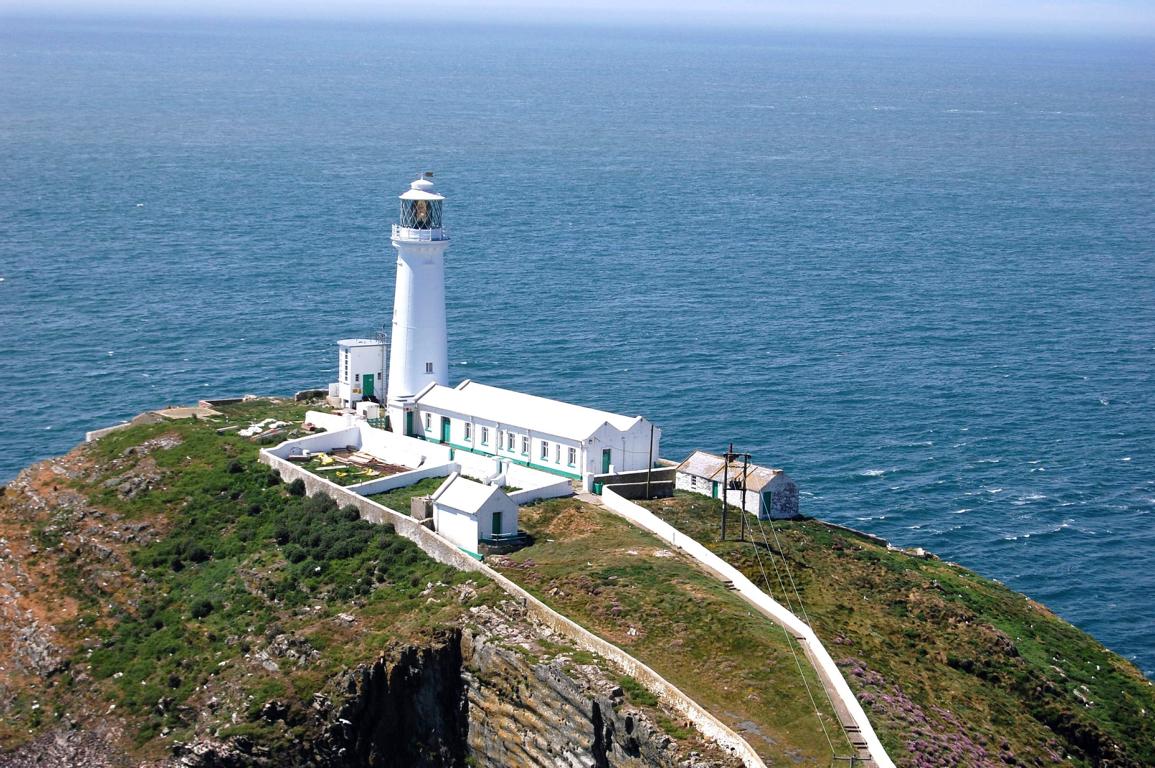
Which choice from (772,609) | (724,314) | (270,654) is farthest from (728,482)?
(724,314)

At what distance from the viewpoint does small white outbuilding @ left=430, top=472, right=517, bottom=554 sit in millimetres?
56938

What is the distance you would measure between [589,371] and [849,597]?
39765mm

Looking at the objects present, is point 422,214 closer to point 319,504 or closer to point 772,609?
point 319,504

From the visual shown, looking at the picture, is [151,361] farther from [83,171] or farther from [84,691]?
[83,171]

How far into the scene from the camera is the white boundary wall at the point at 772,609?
43812 millimetres

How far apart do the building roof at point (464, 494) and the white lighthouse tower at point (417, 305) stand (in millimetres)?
9676

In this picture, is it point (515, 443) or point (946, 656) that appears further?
point (515, 443)

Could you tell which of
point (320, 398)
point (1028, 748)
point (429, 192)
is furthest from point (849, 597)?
point (320, 398)

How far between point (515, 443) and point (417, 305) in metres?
7.79

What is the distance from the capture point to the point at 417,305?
67.6 meters

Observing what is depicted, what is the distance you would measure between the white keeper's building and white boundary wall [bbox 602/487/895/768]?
2158 mm

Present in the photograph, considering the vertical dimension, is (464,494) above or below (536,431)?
below

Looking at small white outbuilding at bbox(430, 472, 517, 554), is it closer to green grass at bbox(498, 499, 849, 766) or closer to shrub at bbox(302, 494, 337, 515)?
green grass at bbox(498, 499, 849, 766)

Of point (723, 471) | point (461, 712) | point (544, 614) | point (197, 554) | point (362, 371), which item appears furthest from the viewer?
point (362, 371)
